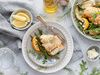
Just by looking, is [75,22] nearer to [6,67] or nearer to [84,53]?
[84,53]

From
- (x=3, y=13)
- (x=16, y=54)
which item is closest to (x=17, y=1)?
(x=3, y=13)

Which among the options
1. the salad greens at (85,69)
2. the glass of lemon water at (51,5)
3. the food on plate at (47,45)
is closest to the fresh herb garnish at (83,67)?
the salad greens at (85,69)

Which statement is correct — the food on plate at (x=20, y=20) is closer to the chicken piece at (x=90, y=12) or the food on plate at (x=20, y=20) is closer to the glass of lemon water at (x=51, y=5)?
the glass of lemon water at (x=51, y=5)

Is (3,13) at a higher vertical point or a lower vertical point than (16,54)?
higher

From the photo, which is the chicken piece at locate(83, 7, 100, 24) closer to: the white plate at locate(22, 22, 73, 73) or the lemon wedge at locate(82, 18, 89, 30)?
the lemon wedge at locate(82, 18, 89, 30)

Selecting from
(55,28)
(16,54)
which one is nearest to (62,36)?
(55,28)

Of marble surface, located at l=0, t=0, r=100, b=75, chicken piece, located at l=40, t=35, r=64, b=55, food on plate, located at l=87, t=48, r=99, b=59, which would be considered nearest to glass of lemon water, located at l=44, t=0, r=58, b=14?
marble surface, located at l=0, t=0, r=100, b=75
